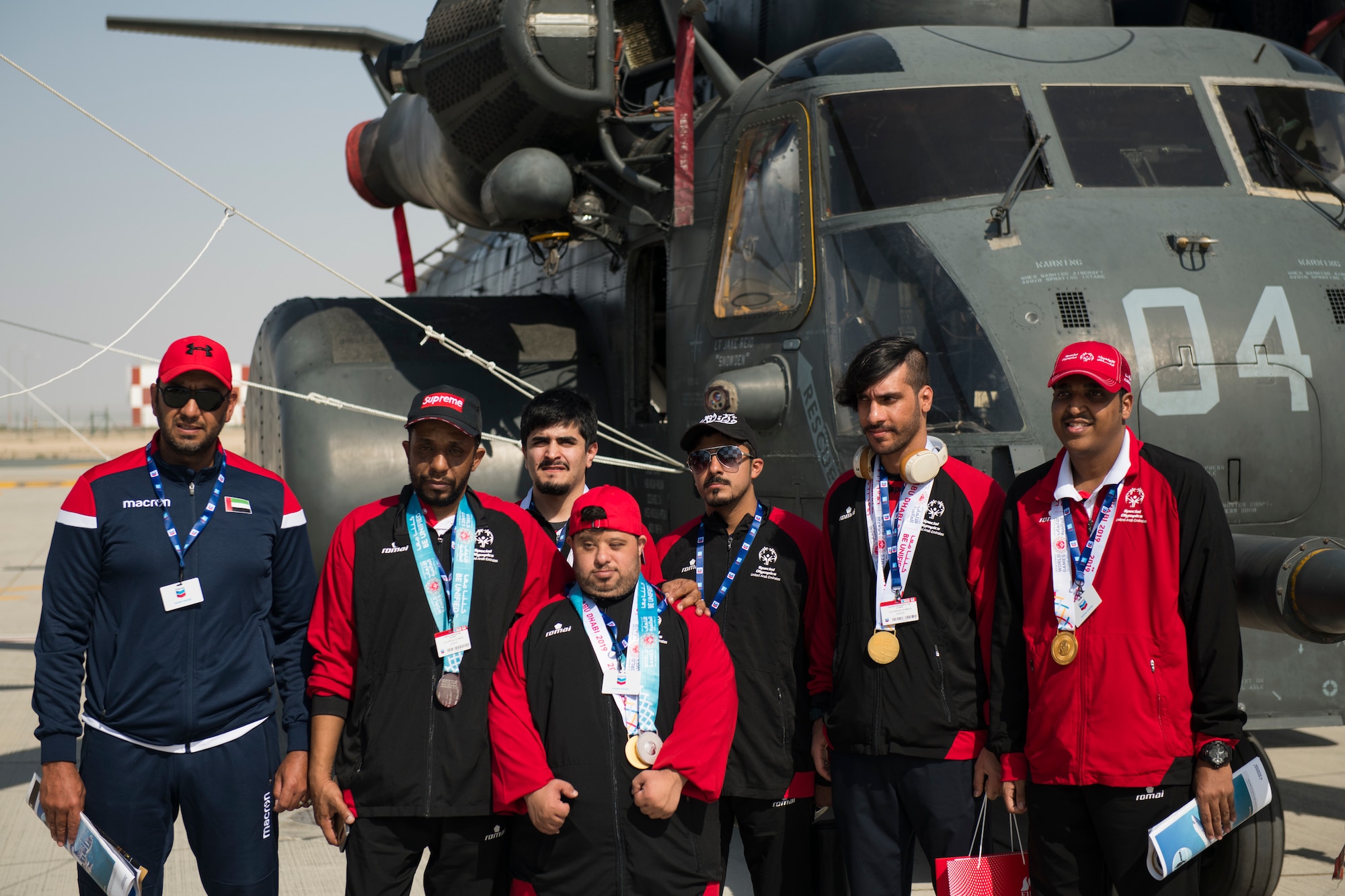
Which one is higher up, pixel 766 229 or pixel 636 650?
pixel 766 229

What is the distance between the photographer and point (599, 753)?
328 cm

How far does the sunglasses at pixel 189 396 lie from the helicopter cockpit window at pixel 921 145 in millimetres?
2948

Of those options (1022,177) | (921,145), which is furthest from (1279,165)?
(921,145)

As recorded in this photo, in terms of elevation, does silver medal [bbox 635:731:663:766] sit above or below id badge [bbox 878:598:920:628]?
below

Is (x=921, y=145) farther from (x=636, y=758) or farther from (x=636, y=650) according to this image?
(x=636, y=758)

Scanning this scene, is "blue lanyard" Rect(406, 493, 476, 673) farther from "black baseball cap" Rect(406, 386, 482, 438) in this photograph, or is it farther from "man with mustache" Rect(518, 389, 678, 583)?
"man with mustache" Rect(518, 389, 678, 583)

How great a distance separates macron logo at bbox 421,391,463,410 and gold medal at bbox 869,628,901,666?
144 centimetres

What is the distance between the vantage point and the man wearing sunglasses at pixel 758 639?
3717 millimetres

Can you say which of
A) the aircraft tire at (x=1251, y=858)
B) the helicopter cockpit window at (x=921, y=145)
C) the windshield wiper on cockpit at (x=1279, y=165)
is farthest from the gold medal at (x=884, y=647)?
the windshield wiper on cockpit at (x=1279, y=165)

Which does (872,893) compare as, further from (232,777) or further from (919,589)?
(232,777)

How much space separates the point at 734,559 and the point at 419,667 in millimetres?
1053

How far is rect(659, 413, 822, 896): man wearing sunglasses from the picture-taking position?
3.72 m

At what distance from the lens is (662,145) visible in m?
6.81

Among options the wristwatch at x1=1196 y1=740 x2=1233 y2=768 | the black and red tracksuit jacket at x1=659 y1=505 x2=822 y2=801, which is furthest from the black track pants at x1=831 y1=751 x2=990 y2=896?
the wristwatch at x1=1196 y1=740 x2=1233 y2=768
